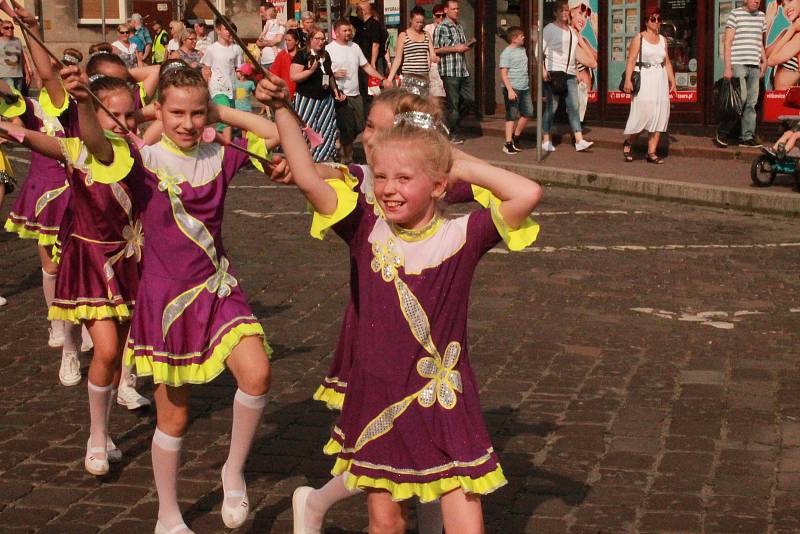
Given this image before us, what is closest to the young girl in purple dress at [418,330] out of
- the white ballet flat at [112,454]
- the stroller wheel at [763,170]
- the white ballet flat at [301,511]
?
the white ballet flat at [301,511]

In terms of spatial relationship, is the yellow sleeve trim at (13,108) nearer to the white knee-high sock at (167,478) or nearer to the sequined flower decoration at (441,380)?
the white knee-high sock at (167,478)

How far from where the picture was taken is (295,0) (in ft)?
95.5

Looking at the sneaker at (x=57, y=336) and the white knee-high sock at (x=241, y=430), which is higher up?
the white knee-high sock at (x=241, y=430)

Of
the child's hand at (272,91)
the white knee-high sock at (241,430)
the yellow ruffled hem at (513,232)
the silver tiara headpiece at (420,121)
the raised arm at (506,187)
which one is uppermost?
the child's hand at (272,91)

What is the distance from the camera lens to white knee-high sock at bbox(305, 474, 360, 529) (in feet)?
14.9

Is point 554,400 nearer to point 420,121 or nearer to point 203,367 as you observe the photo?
point 203,367

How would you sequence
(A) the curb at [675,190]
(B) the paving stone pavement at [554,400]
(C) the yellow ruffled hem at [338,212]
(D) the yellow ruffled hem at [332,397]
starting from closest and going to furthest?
(C) the yellow ruffled hem at [338,212] < (D) the yellow ruffled hem at [332,397] < (B) the paving stone pavement at [554,400] < (A) the curb at [675,190]

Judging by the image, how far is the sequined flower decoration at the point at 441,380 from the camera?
4.09 metres

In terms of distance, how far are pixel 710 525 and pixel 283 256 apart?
6527mm

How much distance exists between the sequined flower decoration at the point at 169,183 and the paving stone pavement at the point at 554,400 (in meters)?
1.23

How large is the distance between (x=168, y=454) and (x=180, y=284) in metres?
0.61

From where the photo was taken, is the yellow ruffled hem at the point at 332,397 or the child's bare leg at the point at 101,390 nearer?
the yellow ruffled hem at the point at 332,397

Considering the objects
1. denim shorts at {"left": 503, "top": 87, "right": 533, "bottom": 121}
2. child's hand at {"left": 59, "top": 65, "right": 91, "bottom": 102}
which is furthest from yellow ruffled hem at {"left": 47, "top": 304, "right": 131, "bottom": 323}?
denim shorts at {"left": 503, "top": 87, "right": 533, "bottom": 121}

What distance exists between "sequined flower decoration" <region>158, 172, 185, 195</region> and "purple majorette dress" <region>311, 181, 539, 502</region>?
118 centimetres
